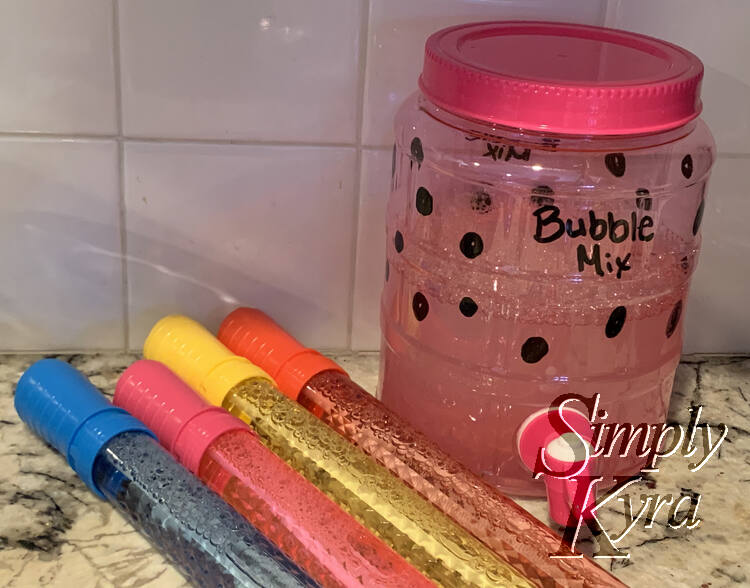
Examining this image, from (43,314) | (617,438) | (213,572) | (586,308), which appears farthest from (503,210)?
(43,314)

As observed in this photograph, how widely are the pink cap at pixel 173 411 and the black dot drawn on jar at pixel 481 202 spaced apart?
22 cm

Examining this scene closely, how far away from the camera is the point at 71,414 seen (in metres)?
0.72

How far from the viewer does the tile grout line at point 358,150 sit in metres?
0.79

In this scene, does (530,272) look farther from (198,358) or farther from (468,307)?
(198,358)

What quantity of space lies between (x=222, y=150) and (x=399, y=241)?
0.52ft

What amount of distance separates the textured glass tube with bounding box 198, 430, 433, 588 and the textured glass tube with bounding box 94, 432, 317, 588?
0.02 meters

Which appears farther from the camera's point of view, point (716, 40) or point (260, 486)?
point (716, 40)

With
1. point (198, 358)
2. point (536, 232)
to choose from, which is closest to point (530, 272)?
point (536, 232)

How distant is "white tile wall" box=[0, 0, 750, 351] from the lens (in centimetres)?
77

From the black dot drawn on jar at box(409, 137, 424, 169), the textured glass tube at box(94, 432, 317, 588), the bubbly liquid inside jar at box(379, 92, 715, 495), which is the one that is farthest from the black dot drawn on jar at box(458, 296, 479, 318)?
the textured glass tube at box(94, 432, 317, 588)

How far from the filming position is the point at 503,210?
0.71 metres

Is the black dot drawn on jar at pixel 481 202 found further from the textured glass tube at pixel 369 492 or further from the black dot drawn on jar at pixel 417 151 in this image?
the textured glass tube at pixel 369 492

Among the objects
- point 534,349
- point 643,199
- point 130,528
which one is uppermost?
point 643,199

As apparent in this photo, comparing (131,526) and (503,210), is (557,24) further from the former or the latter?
(131,526)
